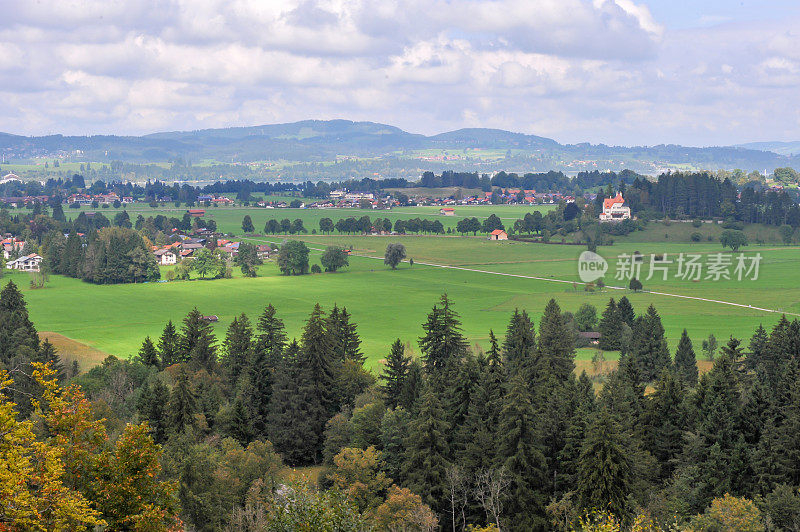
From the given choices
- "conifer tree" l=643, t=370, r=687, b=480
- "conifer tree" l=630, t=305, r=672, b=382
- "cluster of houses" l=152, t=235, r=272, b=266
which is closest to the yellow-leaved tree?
"conifer tree" l=643, t=370, r=687, b=480

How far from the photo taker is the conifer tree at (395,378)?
49.0m

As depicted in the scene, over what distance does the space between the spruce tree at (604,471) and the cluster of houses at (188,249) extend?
337 feet

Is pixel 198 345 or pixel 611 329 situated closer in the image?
pixel 198 345

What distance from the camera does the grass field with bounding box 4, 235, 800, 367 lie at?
82250mm

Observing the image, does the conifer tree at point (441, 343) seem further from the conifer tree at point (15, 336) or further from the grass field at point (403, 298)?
the conifer tree at point (15, 336)

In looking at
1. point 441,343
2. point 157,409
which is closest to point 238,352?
point 157,409

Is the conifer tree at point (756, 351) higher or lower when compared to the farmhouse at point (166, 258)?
higher

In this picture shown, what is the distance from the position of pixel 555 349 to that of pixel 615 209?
124 m

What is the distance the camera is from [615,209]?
174875mm

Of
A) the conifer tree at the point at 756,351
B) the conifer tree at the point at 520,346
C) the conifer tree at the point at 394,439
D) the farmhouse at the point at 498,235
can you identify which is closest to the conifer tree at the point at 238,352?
the conifer tree at the point at 394,439

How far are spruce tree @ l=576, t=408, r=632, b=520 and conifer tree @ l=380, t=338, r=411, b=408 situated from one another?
13.9m

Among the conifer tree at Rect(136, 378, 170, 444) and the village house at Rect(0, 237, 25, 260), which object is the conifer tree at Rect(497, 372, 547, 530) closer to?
the conifer tree at Rect(136, 378, 170, 444)

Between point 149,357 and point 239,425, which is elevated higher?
point 149,357

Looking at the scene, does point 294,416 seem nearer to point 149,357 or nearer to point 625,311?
point 149,357
